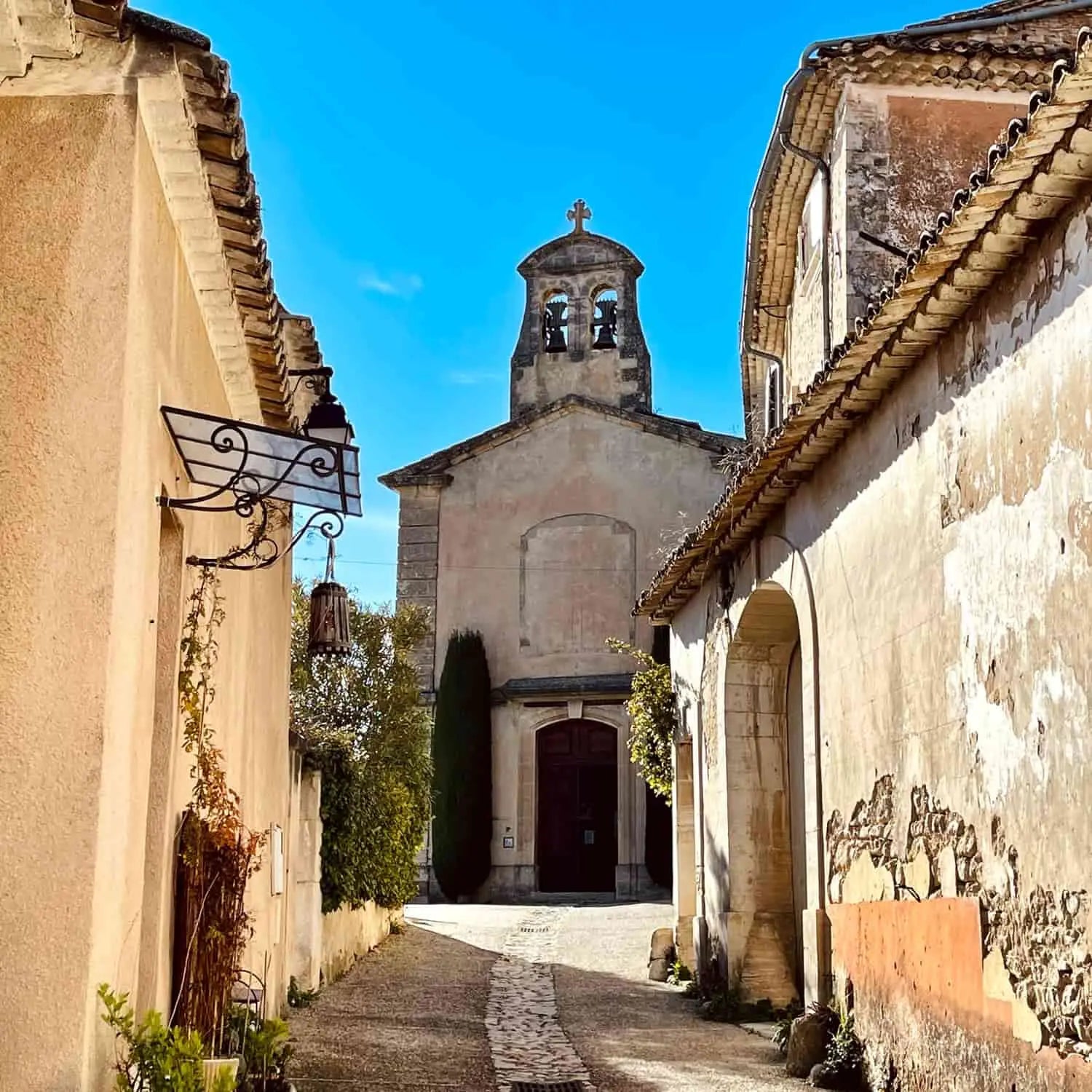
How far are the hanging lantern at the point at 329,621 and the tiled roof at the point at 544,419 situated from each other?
1742cm

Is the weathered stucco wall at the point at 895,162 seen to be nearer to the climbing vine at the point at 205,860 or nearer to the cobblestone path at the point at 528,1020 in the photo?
the cobblestone path at the point at 528,1020

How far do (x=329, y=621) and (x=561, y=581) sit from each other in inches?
662

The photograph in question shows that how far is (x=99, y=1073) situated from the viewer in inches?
192

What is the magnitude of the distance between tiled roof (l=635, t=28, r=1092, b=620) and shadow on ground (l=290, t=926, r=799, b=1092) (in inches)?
152

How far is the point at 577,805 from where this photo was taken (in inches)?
1000

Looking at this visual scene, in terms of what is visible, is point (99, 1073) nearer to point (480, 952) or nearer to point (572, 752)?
point (480, 952)

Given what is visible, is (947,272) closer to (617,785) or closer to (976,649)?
(976,649)

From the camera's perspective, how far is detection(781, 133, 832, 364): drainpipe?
1228 cm

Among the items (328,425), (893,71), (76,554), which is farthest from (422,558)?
(76,554)

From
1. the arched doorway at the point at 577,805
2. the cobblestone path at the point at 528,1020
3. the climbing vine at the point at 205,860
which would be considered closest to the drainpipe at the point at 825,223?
the cobblestone path at the point at 528,1020

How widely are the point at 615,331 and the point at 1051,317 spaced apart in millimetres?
23445

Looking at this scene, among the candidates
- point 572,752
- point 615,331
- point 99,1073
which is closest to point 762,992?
point 99,1073

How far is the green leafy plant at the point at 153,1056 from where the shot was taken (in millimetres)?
4855

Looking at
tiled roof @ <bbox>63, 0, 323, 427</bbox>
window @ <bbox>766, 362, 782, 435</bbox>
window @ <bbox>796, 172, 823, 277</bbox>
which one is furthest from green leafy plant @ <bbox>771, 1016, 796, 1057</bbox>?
window @ <bbox>766, 362, 782, 435</bbox>
